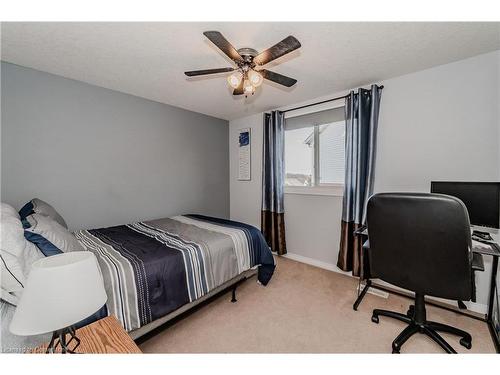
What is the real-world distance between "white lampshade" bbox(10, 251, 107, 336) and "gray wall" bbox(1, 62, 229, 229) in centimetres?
201

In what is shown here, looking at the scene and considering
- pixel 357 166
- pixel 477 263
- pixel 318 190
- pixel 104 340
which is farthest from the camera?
pixel 318 190

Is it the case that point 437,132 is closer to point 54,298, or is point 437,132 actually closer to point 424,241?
Answer: point 424,241

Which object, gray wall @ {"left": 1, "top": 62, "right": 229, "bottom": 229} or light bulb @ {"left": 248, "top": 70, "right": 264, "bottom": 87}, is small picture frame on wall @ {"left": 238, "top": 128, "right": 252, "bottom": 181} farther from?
light bulb @ {"left": 248, "top": 70, "right": 264, "bottom": 87}

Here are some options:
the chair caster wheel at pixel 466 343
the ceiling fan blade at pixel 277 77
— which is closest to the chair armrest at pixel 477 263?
the chair caster wheel at pixel 466 343

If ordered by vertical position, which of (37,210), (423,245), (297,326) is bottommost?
(297,326)

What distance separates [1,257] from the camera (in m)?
0.99

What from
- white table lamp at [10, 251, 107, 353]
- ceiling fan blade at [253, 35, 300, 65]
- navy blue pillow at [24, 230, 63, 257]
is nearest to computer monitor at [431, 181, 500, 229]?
ceiling fan blade at [253, 35, 300, 65]

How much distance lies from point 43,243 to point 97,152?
157 cm

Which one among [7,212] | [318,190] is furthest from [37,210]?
[318,190]

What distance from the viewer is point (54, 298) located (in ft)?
2.29

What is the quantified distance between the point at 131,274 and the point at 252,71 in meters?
1.72

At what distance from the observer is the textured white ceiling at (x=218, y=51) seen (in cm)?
154

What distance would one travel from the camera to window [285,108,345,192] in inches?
113

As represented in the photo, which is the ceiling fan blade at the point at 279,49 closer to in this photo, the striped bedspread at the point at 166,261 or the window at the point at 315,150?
the striped bedspread at the point at 166,261
